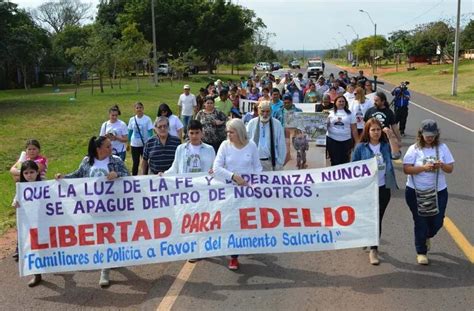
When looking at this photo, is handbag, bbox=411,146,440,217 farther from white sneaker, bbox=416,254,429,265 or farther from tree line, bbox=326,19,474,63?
tree line, bbox=326,19,474,63

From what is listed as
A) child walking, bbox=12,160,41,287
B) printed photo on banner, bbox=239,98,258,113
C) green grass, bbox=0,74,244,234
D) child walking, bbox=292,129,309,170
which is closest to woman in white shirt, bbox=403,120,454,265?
child walking, bbox=12,160,41,287

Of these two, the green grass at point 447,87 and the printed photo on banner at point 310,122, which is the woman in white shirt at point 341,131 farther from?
the green grass at point 447,87

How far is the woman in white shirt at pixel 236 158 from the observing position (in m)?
5.83

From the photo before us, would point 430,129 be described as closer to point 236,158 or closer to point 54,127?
point 236,158

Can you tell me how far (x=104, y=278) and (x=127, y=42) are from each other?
40164 mm

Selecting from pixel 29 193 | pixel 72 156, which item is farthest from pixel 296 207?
pixel 72 156

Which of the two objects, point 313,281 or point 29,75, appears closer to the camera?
point 313,281

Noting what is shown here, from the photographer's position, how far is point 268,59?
116 m

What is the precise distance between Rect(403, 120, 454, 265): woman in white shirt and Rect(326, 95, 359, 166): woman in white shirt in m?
3.04

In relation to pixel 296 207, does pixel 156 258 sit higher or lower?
lower

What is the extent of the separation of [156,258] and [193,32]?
57.2 meters

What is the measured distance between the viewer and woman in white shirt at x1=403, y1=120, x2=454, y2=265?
18.8 ft

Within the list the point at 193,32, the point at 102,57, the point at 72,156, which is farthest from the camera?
the point at 193,32

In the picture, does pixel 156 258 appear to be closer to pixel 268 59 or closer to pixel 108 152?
pixel 108 152
